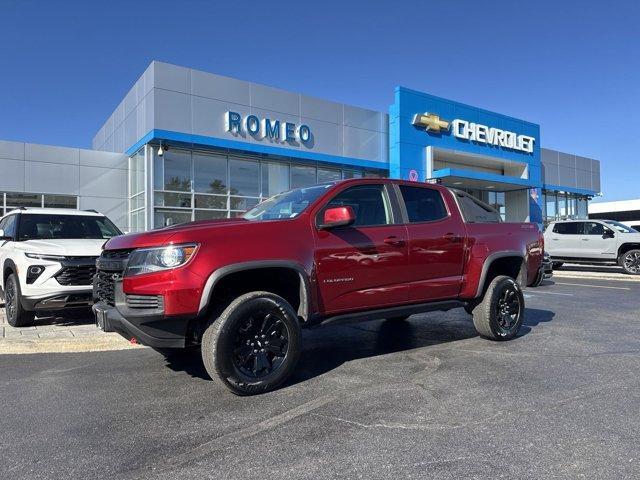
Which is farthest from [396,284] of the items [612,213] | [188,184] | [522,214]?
[612,213]

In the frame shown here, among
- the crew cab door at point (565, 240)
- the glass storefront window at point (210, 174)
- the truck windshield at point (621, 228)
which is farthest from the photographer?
the glass storefront window at point (210, 174)

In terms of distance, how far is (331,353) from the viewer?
568cm

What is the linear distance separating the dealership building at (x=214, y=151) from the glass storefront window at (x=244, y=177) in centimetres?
4

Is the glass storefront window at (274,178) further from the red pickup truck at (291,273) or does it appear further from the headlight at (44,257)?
the red pickup truck at (291,273)

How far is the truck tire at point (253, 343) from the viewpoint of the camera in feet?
13.2

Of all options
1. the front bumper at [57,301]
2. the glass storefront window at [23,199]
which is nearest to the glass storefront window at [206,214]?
the glass storefront window at [23,199]

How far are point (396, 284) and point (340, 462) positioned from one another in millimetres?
2417

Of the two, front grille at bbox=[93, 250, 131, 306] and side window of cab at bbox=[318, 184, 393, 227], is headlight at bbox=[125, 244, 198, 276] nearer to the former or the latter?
front grille at bbox=[93, 250, 131, 306]

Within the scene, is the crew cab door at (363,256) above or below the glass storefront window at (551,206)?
below

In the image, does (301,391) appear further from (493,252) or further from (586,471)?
(493,252)

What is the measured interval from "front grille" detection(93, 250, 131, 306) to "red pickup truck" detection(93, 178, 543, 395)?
1 centimetres

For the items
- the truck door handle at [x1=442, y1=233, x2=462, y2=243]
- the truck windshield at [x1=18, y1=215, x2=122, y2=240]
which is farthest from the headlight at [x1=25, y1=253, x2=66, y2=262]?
the truck door handle at [x1=442, y1=233, x2=462, y2=243]

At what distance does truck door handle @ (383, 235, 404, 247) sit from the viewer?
504 centimetres

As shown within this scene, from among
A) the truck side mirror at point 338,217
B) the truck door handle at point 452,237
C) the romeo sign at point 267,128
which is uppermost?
the romeo sign at point 267,128
